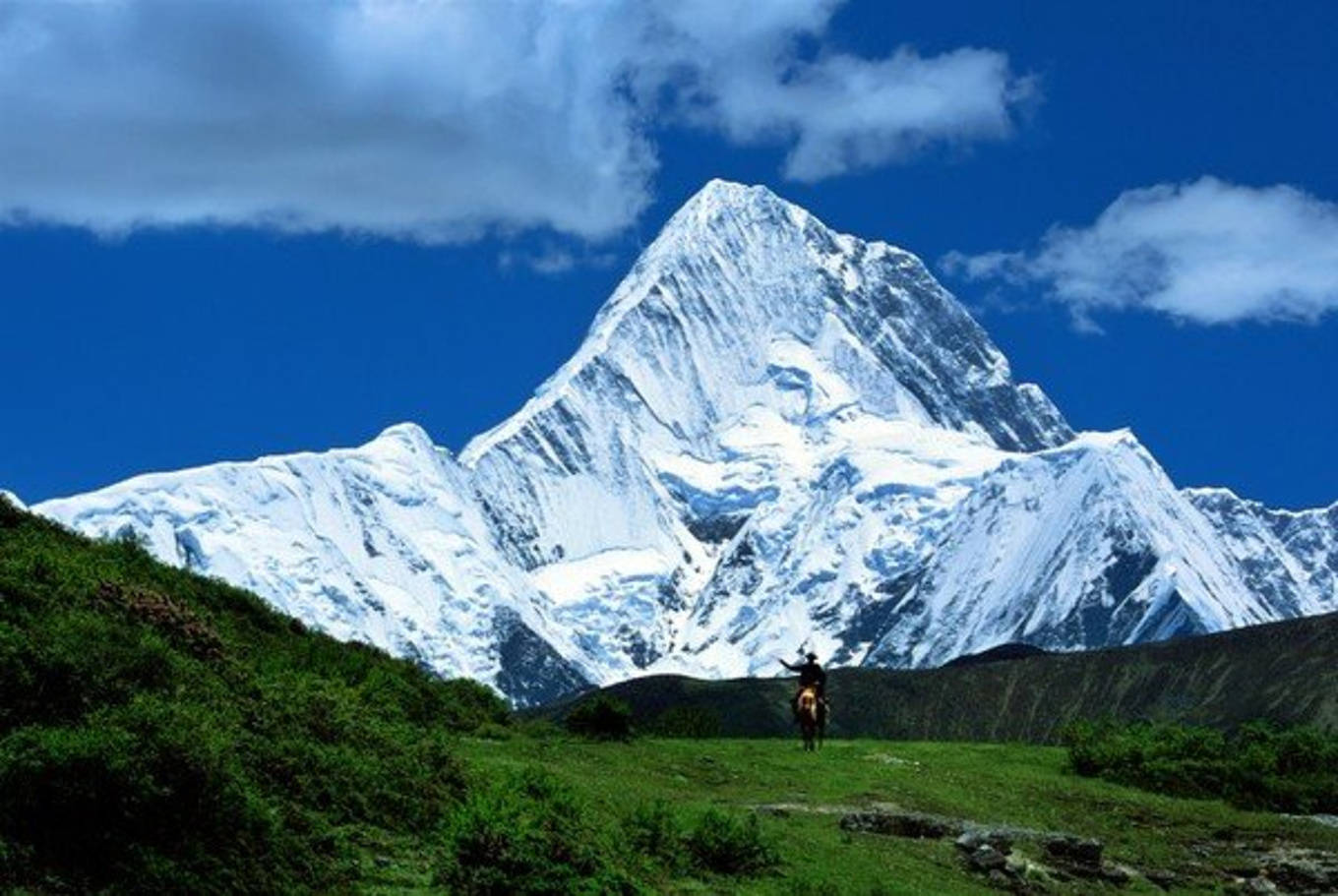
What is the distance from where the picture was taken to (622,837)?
27234 mm

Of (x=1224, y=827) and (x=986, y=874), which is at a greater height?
(x=1224, y=827)

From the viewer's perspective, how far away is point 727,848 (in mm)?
28562

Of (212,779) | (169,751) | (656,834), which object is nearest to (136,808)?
(169,751)

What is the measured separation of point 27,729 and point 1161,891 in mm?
19464

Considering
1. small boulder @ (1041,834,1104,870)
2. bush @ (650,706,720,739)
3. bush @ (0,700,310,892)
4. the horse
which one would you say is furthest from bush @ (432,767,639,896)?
bush @ (650,706,720,739)

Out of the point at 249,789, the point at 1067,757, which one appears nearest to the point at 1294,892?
the point at 1067,757

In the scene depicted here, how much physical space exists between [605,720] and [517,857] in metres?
20.4

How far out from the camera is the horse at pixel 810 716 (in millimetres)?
47000

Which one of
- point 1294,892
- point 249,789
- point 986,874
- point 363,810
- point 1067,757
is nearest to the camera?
point 249,789

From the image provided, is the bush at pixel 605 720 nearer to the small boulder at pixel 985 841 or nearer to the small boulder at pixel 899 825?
the small boulder at pixel 899 825

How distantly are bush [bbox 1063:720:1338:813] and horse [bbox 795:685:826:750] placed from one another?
19.6 feet

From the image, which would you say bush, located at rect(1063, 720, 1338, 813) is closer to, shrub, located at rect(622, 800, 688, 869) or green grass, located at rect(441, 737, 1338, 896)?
green grass, located at rect(441, 737, 1338, 896)

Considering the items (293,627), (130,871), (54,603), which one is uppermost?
(293,627)

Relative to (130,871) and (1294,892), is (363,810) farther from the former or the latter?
(1294,892)
